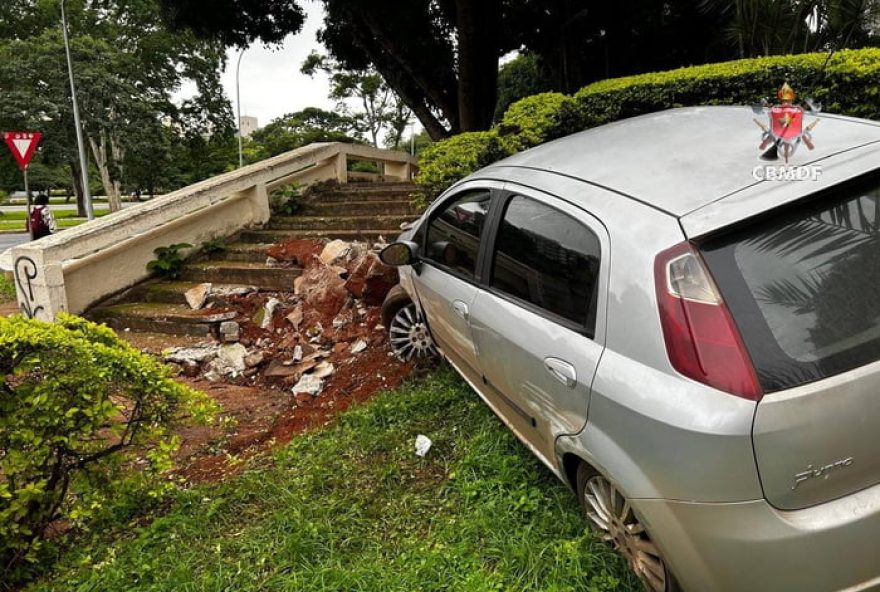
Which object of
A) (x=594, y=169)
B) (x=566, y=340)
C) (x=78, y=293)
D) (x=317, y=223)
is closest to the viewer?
(x=566, y=340)

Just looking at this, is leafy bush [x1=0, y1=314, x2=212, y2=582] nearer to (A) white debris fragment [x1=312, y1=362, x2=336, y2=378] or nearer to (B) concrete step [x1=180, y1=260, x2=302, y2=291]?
Result: (A) white debris fragment [x1=312, y1=362, x2=336, y2=378]

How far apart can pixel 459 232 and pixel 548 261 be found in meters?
1.00

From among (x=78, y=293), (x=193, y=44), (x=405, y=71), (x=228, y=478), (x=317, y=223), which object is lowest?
(x=228, y=478)

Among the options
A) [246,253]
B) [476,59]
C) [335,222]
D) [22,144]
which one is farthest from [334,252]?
[22,144]

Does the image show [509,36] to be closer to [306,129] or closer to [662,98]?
[662,98]

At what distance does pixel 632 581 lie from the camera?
1982mm

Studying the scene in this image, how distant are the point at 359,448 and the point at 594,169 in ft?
6.63

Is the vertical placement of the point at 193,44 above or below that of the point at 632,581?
above

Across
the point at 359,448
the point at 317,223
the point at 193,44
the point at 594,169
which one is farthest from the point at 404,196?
the point at 193,44

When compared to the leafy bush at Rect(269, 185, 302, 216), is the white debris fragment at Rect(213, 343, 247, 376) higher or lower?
lower

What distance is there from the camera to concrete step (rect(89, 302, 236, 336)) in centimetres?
568

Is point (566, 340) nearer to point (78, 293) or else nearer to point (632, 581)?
point (632, 581)

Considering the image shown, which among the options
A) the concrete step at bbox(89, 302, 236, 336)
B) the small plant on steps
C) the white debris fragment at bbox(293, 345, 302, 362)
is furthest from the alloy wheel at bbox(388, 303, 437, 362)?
the small plant on steps

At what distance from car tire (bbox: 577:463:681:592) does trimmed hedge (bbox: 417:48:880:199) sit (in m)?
3.43
